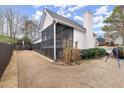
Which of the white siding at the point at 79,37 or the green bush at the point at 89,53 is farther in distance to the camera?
the white siding at the point at 79,37

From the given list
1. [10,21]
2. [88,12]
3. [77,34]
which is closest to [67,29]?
[77,34]

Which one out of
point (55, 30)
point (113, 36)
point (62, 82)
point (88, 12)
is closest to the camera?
point (62, 82)

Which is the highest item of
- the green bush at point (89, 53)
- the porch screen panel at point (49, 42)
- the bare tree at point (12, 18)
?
the bare tree at point (12, 18)

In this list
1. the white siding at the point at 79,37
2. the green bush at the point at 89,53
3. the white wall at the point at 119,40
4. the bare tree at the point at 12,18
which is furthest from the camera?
the white wall at the point at 119,40

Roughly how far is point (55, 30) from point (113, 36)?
445 inches

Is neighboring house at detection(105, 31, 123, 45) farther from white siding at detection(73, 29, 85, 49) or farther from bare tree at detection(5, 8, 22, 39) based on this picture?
bare tree at detection(5, 8, 22, 39)

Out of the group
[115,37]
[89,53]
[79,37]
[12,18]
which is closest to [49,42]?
[79,37]

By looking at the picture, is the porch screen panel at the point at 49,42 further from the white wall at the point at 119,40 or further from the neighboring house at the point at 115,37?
the white wall at the point at 119,40

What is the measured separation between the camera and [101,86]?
4805 mm

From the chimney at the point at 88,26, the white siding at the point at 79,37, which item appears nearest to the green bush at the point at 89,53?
the white siding at the point at 79,37

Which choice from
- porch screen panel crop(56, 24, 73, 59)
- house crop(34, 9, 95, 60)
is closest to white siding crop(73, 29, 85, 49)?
house crop(34, 9, 95, 60)
